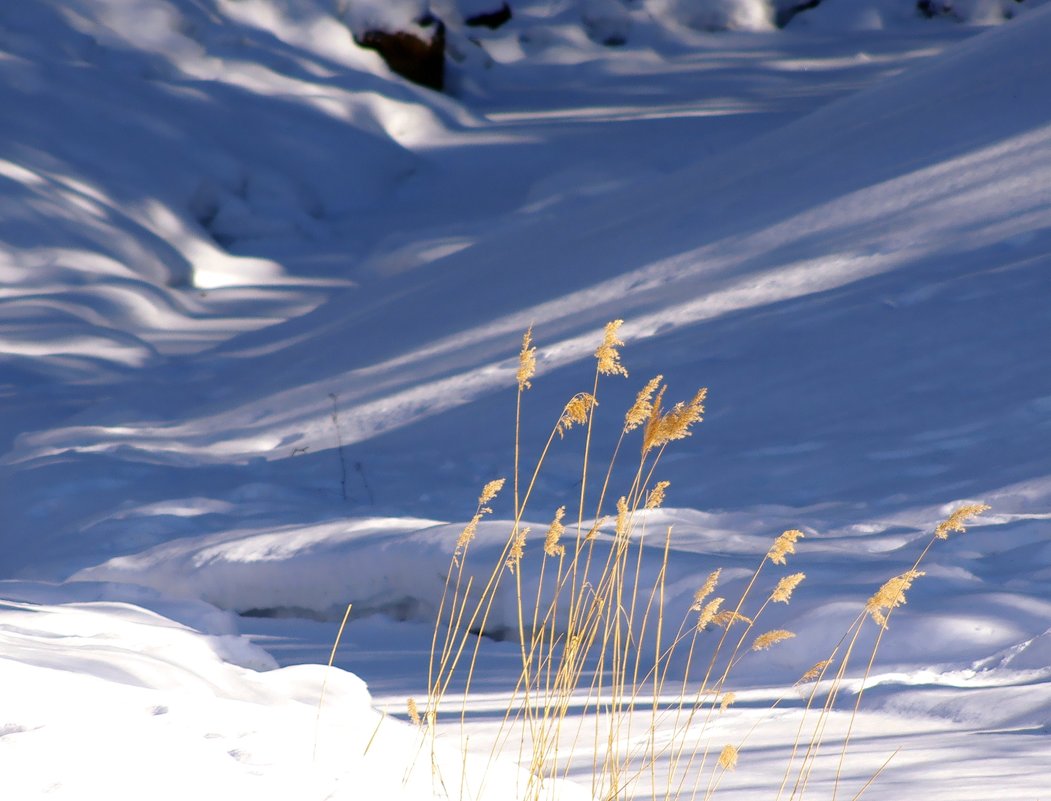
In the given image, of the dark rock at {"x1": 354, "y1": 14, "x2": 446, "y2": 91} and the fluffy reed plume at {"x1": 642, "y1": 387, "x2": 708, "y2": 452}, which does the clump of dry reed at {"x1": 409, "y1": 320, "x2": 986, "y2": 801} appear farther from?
the dark rock at {"x1": 354, "y1": 14, "x2": 446, "y2": 91}

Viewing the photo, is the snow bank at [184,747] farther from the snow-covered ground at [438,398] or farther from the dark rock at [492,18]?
the dark rock at [492,18]

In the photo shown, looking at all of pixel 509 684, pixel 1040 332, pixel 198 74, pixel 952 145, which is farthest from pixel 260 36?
pixel 509 684

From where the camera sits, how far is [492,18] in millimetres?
17453

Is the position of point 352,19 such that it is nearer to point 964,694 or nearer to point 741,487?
point 741,487

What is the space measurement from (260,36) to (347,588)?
1197 cm

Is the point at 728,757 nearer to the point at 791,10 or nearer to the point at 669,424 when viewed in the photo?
the point at 669,424

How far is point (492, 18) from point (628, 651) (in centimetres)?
1563

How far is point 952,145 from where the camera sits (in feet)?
21.9

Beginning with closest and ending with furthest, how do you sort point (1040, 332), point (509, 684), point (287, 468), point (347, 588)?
1. point (509, 684)
2. point (347, 588)
3. point (1040, 332)
4. point (287, 468)

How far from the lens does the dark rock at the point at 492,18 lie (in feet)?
56.7

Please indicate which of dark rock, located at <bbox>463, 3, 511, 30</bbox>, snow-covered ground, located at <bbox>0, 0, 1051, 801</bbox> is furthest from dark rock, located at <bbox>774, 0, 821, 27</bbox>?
snow-covered ground, located at <bbox>0, 0, 1051, 801</bbox>

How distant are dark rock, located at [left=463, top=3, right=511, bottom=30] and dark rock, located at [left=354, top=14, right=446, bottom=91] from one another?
1.85 m

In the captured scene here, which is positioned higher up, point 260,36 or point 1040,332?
point 1040,332

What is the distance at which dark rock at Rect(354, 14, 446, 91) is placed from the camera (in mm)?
15117
